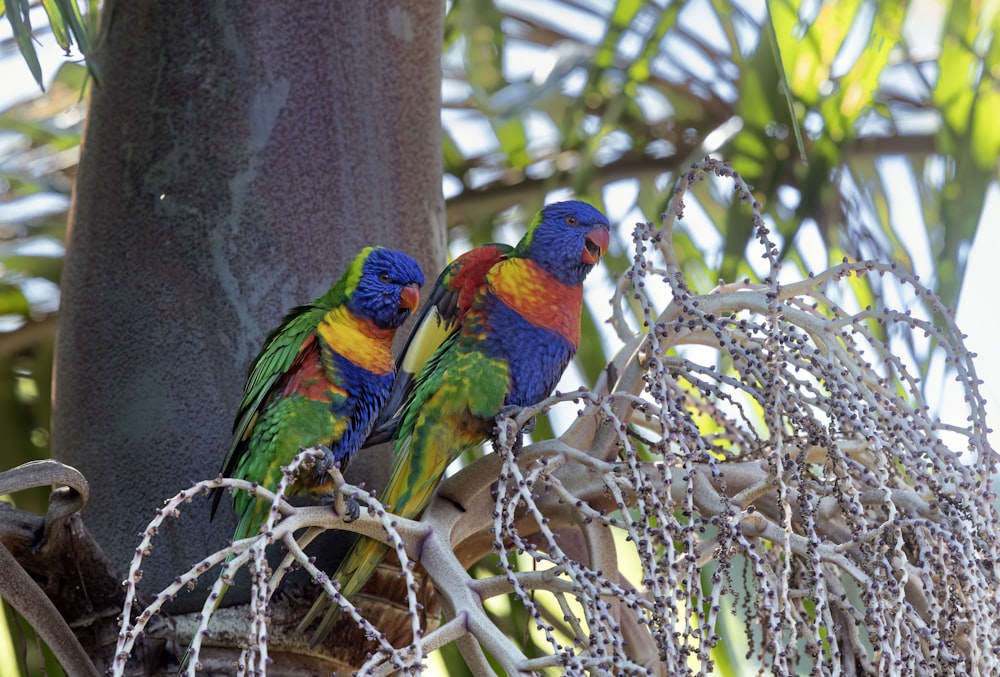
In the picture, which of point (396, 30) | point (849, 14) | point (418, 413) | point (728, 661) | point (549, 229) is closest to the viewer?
point (418, 413)

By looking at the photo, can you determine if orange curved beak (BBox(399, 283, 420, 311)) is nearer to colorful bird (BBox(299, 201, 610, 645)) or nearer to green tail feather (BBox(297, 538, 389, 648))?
colorful bird (BBox(299, 201, 610, 645))

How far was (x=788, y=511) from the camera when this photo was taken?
142cm

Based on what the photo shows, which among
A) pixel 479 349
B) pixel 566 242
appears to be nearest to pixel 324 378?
pixel 479 349

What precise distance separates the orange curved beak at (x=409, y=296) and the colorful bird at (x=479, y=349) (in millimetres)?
61

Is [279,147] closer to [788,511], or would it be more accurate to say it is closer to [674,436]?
[674,436]

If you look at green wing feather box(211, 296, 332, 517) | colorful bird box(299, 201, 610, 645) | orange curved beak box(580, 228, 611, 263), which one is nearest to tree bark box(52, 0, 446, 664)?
green wing feather box(211, 296, 332, 517)

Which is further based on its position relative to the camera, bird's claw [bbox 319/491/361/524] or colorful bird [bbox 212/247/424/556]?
colorful bird [bbox 212/247/424/556]

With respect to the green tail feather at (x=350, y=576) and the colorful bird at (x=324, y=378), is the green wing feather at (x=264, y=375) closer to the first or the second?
the colorful bird at (x=324, y=378)

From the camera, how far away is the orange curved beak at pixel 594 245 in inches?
83.4

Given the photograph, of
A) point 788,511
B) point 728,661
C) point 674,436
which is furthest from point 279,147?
point 728,661

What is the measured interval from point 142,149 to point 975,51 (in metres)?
1.94

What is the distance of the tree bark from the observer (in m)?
1.92

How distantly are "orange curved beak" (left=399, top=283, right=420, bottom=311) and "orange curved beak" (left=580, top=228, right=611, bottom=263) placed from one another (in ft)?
1.04

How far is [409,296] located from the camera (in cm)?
204
